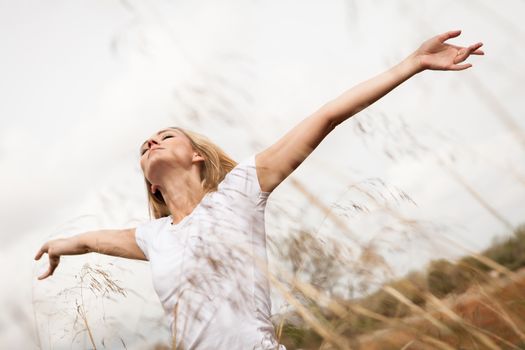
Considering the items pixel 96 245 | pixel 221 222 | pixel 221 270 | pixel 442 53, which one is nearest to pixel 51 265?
pixel 96 245

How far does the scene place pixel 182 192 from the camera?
2.15 metres

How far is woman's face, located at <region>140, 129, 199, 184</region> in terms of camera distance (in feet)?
6.86

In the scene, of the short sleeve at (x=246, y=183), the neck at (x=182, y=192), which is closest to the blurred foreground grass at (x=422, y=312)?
the short sleeve at (x=246, y=183)

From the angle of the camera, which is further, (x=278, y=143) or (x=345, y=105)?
(x=278, y=143)

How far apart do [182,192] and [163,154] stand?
6.3 inches

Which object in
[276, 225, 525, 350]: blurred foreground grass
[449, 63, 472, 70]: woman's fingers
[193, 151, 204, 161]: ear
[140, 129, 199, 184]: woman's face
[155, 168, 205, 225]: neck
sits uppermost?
[140, 129, 199, 184]: woman's face

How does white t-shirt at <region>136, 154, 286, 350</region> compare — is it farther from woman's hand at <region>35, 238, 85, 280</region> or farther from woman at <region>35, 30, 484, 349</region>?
woman's hand at <region>35, 238, 85, 280</region>

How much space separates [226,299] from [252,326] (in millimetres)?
155

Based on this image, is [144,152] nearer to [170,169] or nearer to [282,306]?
[170,169]

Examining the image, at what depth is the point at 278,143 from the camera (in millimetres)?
1811

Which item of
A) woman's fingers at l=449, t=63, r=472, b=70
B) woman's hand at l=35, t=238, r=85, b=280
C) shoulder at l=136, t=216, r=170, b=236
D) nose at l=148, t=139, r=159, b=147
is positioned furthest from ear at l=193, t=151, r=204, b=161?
woman's fingers at l=449, t=63, r=472, b=70

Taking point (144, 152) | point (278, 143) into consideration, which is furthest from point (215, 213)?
point (144, 152)

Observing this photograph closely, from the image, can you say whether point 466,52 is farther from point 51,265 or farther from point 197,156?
point 51,265

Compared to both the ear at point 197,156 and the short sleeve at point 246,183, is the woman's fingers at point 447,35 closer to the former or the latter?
the short sleeve at point 246,183
